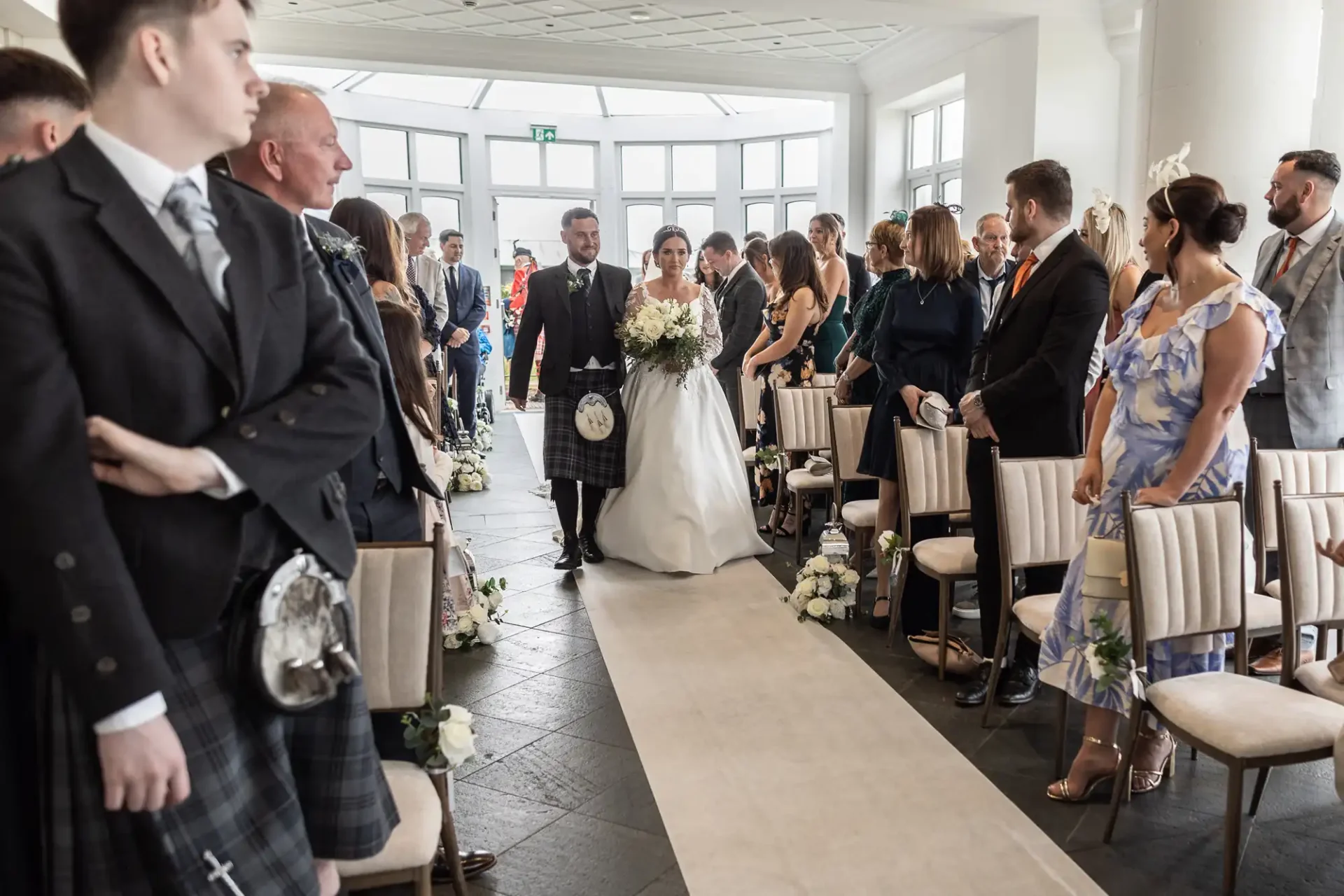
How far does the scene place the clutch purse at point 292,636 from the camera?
1102 millimetres

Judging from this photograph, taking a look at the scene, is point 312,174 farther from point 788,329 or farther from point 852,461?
point 788,329

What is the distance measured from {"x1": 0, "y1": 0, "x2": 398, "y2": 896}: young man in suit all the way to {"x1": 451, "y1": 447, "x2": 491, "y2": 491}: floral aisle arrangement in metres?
6.04

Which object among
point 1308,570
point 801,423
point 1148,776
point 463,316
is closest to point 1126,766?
point 1148,776

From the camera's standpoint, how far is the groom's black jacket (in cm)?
475

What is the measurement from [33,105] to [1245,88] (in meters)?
5.25

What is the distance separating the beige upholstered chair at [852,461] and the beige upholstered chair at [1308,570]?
1.99 metres

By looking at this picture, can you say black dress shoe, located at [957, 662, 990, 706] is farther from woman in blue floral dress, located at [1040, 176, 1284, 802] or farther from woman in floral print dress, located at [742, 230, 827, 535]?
woman in floral print dress, located at [742, 230, 827, 535]

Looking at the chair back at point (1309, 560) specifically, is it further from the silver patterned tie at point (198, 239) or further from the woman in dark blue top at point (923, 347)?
the silver patterned tie at point (198, 239)

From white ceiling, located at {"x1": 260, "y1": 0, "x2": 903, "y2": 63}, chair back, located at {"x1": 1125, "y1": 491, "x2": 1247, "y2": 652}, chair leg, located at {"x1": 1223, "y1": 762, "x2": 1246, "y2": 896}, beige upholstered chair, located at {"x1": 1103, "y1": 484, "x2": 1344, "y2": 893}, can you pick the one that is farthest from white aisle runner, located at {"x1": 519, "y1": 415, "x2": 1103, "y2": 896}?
white ceiling, located at {"x1": 260, "y1": 0, "x2": 903, "y2": 63}

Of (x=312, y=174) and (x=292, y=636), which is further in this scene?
(x=312, y=174)

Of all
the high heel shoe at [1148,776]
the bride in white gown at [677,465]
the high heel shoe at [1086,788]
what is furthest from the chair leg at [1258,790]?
the bride in white gown at [677,465]

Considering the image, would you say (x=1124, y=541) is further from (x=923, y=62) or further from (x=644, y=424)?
(x=923, y=62)

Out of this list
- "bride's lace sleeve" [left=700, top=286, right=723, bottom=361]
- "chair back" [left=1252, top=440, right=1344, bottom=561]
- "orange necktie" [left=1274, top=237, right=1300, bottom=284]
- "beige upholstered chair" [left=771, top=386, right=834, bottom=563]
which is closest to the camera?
"chair back" [left=1252, top=440, right=1344, bottom=561]

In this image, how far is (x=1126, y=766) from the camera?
2447mm
